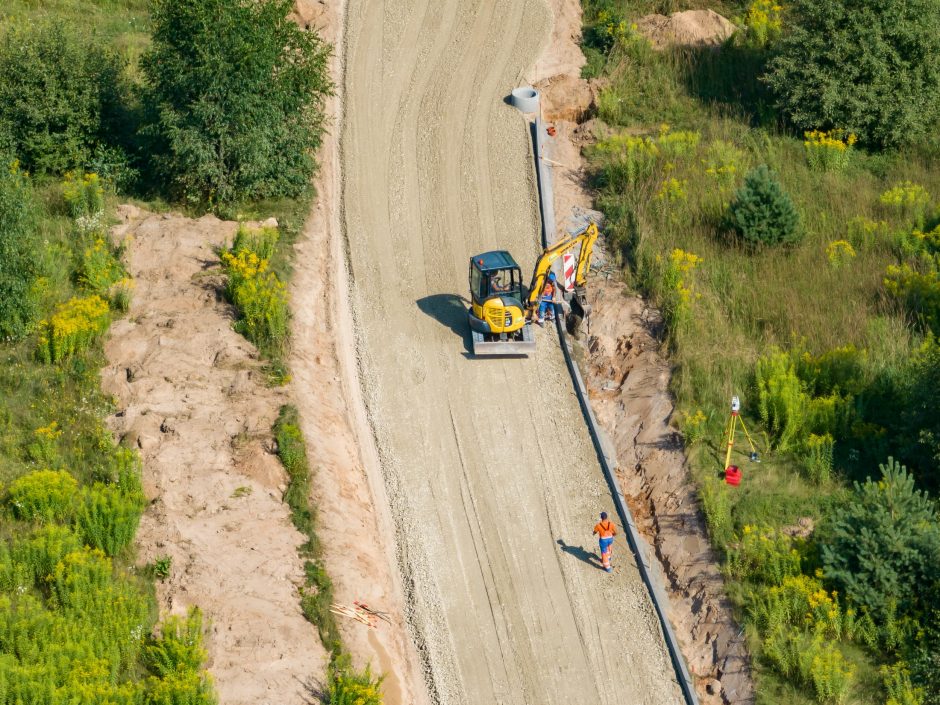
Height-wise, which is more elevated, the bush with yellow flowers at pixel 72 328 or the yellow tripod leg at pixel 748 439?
the bush with yellow flowers at pixel 72 328

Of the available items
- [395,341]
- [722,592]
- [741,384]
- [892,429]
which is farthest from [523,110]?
[722,592]

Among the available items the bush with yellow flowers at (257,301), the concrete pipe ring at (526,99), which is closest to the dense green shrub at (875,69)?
the concrete pipe ring at (526,99)

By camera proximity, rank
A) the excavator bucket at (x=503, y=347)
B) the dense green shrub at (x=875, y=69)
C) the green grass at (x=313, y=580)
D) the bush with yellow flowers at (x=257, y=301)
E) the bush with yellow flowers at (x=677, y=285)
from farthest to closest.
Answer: the dense green shrub at (x=875, y=69) < the bush with yellow flowers at (x=677, y=285) < the excavator bucket at (x=503, y=347) < the bush with yellow flowers at (x=257, y=301) < the green grass at (x=313, y=580)

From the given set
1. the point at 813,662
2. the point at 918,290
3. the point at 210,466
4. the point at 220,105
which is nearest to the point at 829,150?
the point at 918,290

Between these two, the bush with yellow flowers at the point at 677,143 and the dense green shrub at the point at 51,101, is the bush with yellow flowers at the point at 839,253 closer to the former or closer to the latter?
the bush with yellow flowers at the point at 677,143

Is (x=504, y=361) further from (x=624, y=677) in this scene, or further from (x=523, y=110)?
(x=523, y=110)

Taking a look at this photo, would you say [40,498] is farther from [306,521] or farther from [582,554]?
[582,554]
